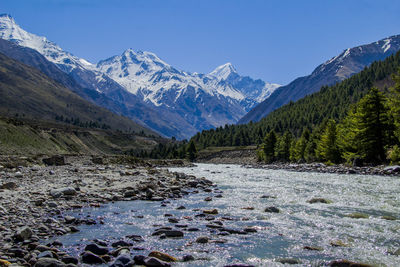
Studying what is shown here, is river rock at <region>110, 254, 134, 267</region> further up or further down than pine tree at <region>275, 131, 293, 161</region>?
further down

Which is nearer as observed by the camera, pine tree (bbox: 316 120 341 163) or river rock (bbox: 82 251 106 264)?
river rock (bbox: 82 251 106 264)

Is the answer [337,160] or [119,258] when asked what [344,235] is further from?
[337,160]

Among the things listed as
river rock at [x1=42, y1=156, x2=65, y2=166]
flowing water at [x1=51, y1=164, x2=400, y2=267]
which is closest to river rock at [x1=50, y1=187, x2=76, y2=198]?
flowing water at [x1=51, y1=164, x2=400, y2=267]

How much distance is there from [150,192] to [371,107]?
43002mm

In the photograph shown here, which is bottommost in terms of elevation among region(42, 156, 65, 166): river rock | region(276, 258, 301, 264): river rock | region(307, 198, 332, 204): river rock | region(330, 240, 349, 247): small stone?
region(276, 258, 301, 264): river rock

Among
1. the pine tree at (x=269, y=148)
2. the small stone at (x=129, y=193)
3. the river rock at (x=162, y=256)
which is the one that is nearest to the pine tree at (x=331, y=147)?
the pine tree at (x=269, y=148)

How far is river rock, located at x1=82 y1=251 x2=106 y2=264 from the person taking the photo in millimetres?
10516

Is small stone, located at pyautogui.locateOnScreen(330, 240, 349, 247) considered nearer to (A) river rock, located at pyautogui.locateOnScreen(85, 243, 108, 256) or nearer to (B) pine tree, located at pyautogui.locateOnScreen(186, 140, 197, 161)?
(A) river rock, located at pyautogui.locateOnScreen(85, 243, 108, 256)

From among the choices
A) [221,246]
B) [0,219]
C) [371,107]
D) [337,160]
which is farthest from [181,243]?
[337,160]

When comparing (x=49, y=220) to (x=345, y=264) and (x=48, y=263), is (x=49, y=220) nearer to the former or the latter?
(x=48, y=263)

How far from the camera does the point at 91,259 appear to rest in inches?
415

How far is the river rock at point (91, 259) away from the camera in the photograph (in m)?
10.5

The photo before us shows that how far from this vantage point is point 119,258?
10.3 meters

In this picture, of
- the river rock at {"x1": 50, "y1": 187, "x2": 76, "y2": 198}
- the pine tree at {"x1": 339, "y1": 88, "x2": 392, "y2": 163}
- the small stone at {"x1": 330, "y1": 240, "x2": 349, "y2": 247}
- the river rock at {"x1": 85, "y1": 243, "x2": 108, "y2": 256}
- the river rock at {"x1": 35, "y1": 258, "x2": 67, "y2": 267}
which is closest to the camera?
the river rock at {"x1": 35, "y1": 258, "x2": 67, "y2": 267}
